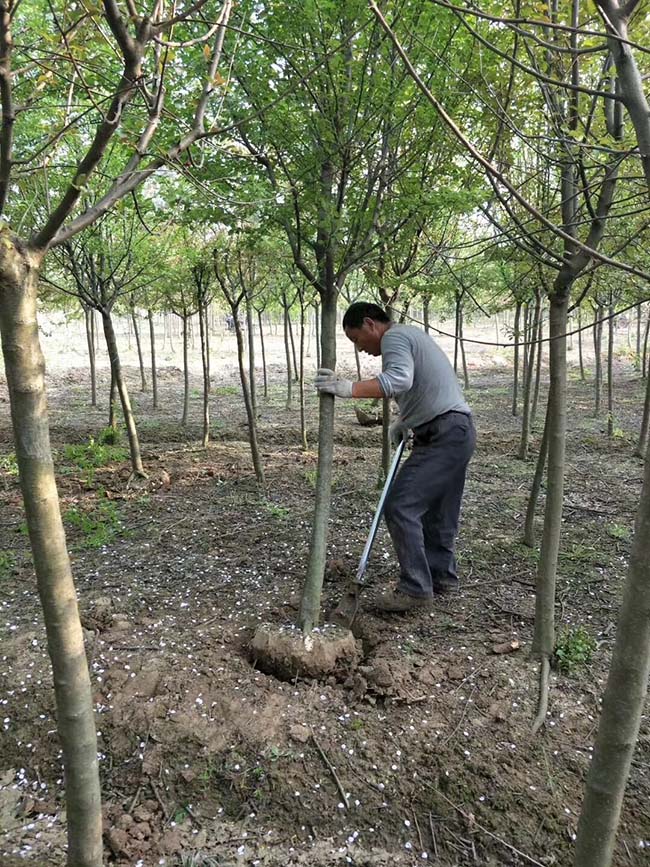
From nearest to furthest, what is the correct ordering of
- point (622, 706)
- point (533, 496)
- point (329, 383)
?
point (622, 706), point (329, 383), point (533, 496)

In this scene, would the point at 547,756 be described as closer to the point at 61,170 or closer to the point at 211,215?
the point at 211,215

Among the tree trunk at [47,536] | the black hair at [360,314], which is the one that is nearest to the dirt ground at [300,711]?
the tree trunk at [47,536]

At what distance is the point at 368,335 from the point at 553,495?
1.58 meters

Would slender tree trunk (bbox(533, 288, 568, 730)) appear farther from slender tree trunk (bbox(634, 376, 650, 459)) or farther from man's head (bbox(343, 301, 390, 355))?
slender tree trunk (bbox(634, 376, 650, 459))

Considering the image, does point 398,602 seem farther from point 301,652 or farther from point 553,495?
point 553,495

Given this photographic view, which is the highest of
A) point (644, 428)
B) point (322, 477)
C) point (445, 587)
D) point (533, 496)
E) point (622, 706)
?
point (322, 477)

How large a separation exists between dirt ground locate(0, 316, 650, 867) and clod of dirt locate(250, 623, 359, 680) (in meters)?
0.08

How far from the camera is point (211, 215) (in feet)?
11.2

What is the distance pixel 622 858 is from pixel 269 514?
14.1ft

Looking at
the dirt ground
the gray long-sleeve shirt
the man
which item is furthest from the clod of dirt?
the gray long-sleeve shirt

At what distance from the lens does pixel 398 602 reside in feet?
12.7

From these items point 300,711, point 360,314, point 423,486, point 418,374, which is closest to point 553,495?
point 423,486

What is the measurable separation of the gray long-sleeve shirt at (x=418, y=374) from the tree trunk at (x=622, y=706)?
239 centimetres

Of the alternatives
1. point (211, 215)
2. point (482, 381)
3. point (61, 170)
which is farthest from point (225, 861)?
point (482, 381)
